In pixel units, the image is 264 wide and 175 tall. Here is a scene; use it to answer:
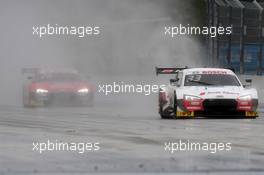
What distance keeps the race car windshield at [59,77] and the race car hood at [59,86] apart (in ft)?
1.30

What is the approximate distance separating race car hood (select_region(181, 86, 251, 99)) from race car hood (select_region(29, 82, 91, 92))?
829cm

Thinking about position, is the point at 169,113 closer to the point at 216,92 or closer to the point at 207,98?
the point at 207,98

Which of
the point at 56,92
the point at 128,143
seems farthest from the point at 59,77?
the point at 128,143

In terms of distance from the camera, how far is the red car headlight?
20672 millimetres

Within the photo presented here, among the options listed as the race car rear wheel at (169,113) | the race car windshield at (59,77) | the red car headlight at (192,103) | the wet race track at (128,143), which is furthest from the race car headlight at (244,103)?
A: the race car windshield at (59,77)

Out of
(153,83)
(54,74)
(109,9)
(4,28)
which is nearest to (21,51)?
(4,28)

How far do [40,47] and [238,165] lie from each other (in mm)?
38872

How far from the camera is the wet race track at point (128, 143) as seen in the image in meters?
10.5

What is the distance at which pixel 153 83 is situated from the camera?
42.5 meters

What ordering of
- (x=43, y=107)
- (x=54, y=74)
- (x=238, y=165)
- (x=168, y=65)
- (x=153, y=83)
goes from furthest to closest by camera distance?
(x=168, y=65)
(x=153, y=83)
(x=54, y=74)
(x=43, y=107)
(x=238, y=165)

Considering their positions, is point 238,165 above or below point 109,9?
below

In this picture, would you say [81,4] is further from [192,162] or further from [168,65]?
[192,162]

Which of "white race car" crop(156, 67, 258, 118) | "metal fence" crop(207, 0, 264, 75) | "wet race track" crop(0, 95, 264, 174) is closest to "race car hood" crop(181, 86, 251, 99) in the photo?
"white race car" crop(156, 67, 258, 118)

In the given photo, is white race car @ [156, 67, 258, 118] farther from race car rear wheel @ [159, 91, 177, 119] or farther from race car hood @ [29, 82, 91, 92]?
race car hood @ [29, 82, 91, 92]
